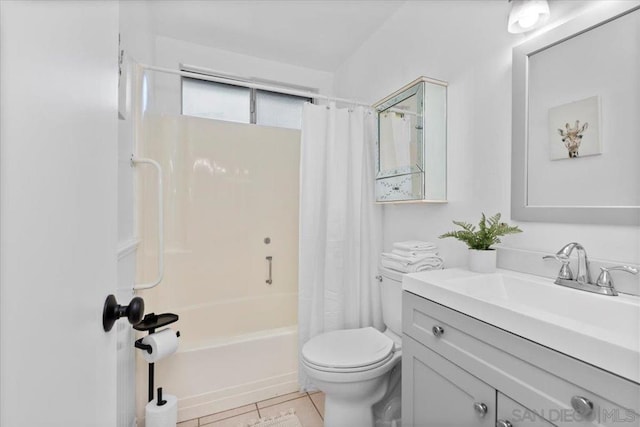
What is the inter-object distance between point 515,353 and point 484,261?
0.53 meters

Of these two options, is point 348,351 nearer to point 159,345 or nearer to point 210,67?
point 159,345

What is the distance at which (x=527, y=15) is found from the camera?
115cm

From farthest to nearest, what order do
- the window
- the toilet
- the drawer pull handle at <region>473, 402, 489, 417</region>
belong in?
the window → the toilet → the drawer pull handle at <region>473, 402, 489, 417</region>

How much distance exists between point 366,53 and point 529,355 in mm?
2322

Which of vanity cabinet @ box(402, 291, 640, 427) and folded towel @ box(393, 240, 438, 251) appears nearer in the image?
vanity cabinet @ box(402, 291, 640, 427)

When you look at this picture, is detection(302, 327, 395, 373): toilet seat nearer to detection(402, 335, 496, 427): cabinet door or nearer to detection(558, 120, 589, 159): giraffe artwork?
detection(402, 335, 496, 427): cabinet door

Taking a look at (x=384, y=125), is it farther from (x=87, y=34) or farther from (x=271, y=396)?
(x=271, y=396)

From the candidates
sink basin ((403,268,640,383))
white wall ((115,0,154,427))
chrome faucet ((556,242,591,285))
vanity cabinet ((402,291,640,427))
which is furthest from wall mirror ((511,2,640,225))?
white wall ((115,0,154,427))

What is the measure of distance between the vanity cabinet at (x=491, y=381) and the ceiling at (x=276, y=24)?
193cm

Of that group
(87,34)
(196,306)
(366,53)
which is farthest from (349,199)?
(87,34)

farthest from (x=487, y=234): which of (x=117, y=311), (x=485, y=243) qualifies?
(x=117, y=311)

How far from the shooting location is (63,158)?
386 millimetres

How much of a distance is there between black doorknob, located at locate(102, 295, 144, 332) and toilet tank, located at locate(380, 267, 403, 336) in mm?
1256

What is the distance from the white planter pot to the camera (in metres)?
1.23
